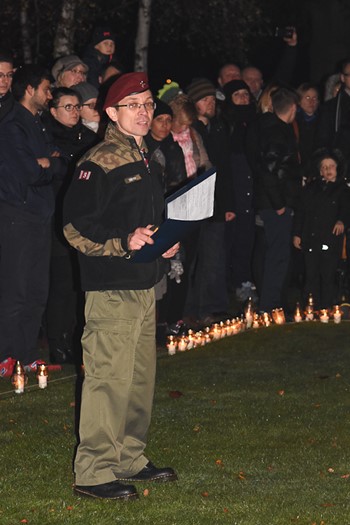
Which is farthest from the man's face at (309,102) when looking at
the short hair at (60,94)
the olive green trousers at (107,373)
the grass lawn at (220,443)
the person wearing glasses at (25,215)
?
the olive green trousers at (107,373)

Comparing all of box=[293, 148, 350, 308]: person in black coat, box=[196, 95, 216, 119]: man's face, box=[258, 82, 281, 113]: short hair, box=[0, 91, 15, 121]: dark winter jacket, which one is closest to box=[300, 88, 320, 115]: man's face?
box=[258, 82, 281, 113]: short hair

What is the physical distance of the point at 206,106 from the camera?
48.6 feet

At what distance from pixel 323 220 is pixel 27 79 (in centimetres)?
459

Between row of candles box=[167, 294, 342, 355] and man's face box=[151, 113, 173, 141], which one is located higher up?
man's face box=[151, 113, 173, 141]

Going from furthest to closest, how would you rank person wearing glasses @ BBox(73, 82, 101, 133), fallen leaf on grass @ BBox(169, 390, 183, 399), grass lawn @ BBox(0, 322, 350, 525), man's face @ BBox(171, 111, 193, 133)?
man's face @ BBox(171, 111, 193, 133), person wearing glasses @ BBox(73, 82, 101, 133), fallen leaf on grass @ BBox(169, 390, 183, 399), grass lawn @ BBox(0, 322, 350, 525)

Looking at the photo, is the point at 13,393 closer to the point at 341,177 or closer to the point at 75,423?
the point at 75,423

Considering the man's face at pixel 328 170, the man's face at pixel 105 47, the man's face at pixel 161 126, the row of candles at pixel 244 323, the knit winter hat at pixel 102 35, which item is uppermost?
the knit winter hat at pixel 102 35

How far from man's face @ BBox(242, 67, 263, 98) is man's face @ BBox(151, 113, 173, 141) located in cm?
463

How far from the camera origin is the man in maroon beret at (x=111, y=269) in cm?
770

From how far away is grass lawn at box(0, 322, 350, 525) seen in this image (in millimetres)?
7746

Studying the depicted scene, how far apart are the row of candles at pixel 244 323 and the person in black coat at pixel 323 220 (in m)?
0.46

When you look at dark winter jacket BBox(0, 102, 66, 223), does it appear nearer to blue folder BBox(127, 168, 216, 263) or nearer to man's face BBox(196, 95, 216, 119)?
man's face BBox(196, 95, 216, 119)

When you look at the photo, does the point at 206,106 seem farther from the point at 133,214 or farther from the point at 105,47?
the point at 133,214

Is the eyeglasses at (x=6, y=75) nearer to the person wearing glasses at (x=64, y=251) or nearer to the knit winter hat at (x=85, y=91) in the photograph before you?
the person wearing glasses at (x=64, y=251)
